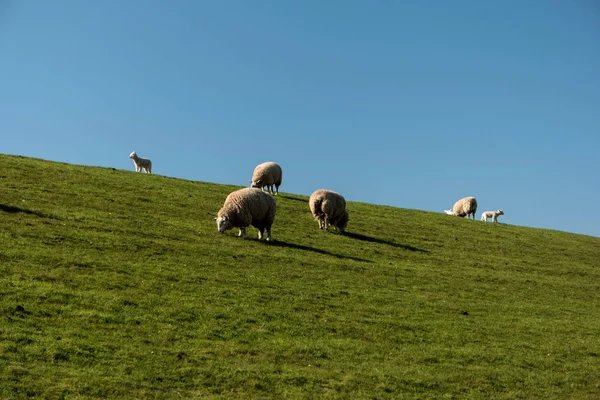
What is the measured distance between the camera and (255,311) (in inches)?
744

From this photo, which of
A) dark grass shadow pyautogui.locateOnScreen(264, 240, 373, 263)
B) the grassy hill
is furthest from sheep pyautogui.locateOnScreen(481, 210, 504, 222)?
dark grass shadow pyautogui.locateOnScreen(264, 240, 373, 263)

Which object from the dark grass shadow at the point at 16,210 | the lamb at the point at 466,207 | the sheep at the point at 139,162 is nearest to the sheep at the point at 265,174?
the dark grass shadow at the point at 16,210

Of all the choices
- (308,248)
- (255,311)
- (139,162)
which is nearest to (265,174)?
(308,248)

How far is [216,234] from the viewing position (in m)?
28.4

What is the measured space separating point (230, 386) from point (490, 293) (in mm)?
14756

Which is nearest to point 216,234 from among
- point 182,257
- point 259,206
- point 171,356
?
point 259,206

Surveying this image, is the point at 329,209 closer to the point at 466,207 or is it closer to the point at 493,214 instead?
the point at 466,207

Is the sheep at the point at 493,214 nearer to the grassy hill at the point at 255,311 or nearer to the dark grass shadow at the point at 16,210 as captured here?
the grassy hill at the point at 255,311

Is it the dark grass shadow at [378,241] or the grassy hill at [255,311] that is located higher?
the dark grass shadow at [378,241]

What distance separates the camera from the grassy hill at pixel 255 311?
47.5ft

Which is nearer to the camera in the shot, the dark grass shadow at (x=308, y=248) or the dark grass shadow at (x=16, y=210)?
the dark grass shadow at (x=16, y=210)

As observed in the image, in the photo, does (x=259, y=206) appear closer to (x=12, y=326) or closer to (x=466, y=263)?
(x=466, y=263)

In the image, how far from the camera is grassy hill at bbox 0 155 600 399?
14.5m

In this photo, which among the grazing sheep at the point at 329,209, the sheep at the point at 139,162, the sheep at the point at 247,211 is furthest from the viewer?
the sheep at the point at 139,162
